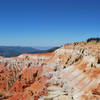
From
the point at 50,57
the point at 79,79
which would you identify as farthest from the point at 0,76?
the point at 79,79

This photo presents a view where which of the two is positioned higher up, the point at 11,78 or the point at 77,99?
the point at 77,99

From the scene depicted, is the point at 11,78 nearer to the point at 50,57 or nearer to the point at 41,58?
the point at 41,58

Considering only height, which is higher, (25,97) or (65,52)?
(65,52)

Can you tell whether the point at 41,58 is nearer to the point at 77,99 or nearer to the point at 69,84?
Answer: the point at 69,84

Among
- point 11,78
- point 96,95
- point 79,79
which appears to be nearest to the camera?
point 96,95

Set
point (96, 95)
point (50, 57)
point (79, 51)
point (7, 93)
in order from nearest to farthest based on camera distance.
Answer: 1. point (96, 95)
2. point (79, 51)
3. point (7, 93)
4. point (50, 57)

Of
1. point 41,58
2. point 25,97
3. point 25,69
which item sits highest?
point 41,58

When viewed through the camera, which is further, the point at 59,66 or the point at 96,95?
the point at 59,66

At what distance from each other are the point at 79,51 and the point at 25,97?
31528 mm

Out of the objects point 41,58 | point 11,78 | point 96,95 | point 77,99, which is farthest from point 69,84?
point 11,78

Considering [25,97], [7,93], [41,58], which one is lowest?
[7,93]

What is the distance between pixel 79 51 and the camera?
192 ft

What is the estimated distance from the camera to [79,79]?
120 ft

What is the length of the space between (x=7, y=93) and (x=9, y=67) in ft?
66.5
